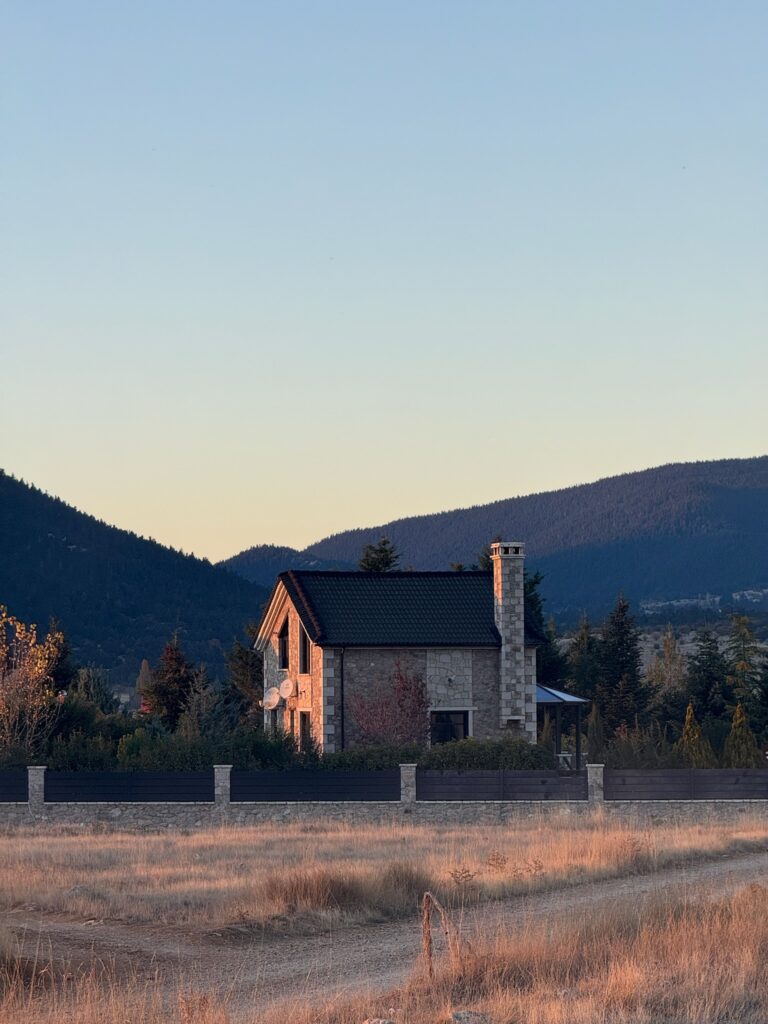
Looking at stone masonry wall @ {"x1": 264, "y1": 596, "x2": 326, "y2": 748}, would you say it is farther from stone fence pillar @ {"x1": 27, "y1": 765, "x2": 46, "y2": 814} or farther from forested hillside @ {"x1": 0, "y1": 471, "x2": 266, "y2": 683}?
forested hillside @ {"x1": 0, "y1": 471, "x2": 266, "y2": 683}

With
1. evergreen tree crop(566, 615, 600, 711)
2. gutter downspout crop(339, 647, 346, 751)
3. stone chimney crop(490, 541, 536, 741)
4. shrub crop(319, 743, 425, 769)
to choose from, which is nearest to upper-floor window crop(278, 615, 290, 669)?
gutter downspout crop(339, 647, 346, 751)

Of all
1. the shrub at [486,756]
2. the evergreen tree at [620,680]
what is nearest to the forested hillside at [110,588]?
the evergreen tree at [620,680]

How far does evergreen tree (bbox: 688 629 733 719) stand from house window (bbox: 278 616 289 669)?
22441 millimetres

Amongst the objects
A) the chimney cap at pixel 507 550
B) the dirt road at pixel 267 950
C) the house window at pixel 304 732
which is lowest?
the dirt road at pixel 267 950

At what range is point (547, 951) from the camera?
1548 centimetres

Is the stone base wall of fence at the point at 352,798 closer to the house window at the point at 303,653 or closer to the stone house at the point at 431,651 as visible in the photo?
the stone house at the point at 431,651

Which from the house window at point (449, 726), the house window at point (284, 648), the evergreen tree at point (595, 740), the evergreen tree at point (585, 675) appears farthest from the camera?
the evergreen tree at point (585, 675)

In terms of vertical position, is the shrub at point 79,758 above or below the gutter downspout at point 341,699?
below

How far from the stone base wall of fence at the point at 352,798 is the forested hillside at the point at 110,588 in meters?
106

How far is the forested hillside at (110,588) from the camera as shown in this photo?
15638cm

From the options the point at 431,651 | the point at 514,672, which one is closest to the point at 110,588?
the point at 431,651

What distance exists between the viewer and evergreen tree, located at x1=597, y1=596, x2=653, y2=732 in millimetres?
71188

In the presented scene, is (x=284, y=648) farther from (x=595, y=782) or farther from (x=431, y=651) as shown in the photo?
(x=595, y=782)

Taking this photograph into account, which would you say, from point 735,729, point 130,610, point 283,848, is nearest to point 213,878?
point 283,848
